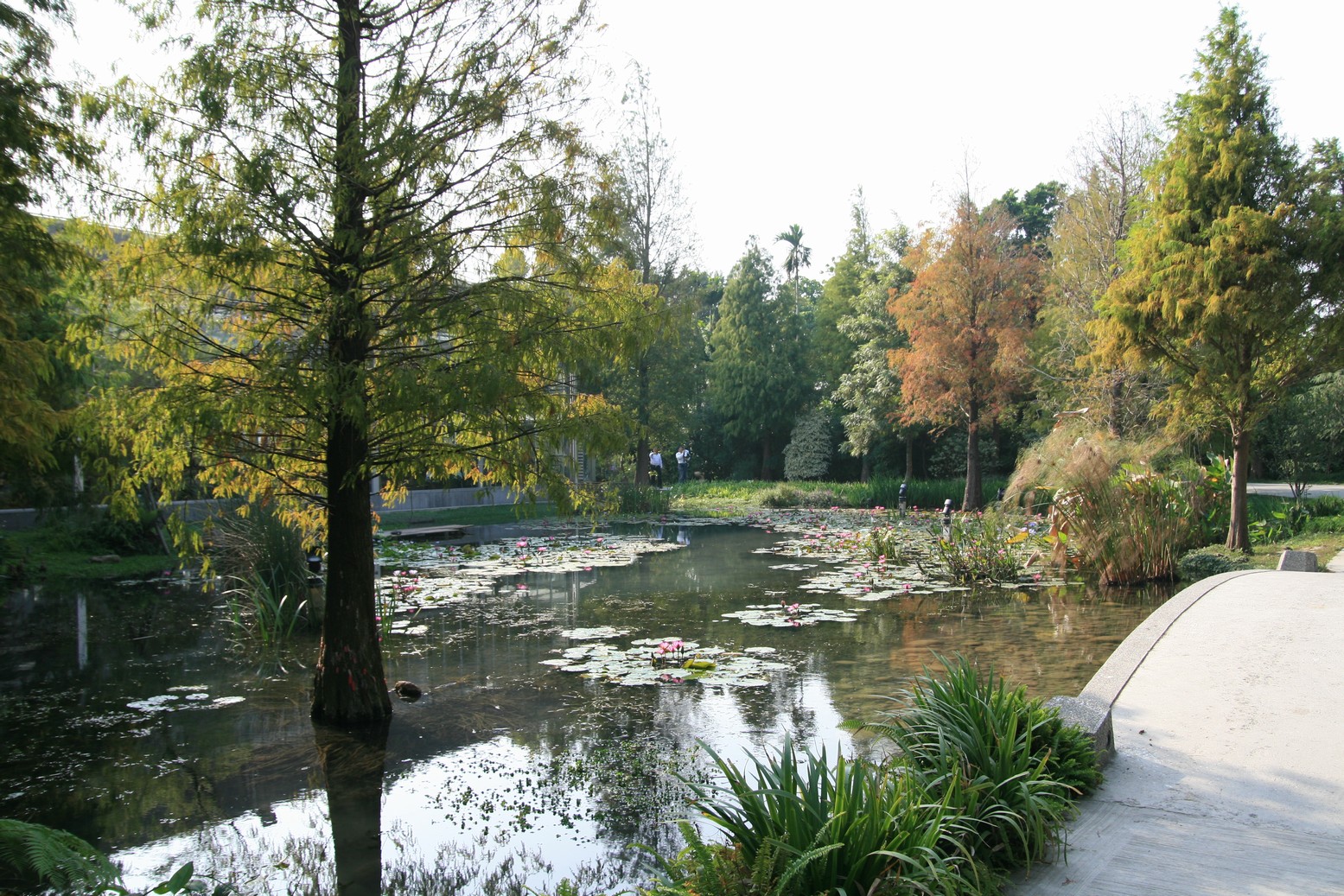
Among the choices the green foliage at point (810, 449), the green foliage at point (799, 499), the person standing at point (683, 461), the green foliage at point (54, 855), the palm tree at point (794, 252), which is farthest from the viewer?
the palm tree at point (794, 252)

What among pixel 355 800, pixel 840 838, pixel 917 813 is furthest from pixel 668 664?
pixel 840 838

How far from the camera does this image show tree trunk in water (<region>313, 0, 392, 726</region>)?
19.0 ft

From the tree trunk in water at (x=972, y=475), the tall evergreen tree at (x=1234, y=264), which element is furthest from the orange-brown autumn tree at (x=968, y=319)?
the tall evergreen tree at (x=1234, y=264)

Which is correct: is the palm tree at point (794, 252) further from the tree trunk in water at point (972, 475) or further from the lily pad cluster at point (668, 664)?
the lily pad cluster at point (668, 664)

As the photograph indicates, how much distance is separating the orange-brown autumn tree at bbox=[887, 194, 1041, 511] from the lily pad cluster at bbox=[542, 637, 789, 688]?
1821 cm

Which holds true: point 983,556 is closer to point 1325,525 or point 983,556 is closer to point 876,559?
point 876,559

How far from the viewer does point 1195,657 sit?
652 centimetres

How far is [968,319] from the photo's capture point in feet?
82.1

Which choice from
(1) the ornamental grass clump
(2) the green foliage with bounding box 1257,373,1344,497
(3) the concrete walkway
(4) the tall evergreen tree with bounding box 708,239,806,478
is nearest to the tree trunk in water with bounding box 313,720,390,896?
(1) the ornamental grass clump

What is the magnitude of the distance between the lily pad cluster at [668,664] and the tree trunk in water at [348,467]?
6.42ft

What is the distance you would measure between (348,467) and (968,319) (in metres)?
21.8

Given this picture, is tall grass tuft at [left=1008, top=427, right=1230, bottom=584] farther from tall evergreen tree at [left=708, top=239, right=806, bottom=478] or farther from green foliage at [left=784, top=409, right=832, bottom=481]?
tall evergreen tree at [left=708, top=239, right=806, bottom=478]

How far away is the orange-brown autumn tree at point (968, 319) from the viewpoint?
81.3ft

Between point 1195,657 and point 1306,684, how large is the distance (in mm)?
806
